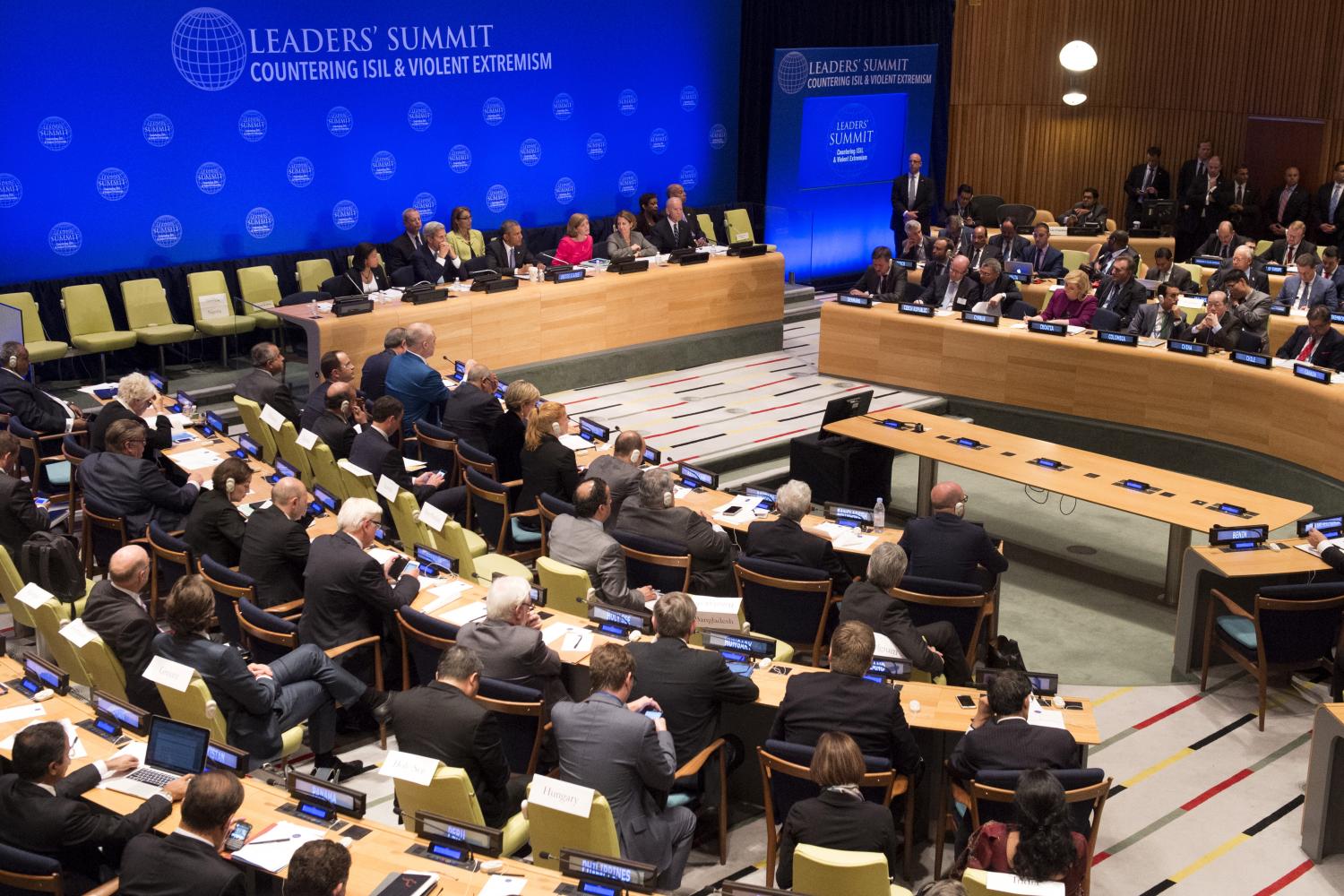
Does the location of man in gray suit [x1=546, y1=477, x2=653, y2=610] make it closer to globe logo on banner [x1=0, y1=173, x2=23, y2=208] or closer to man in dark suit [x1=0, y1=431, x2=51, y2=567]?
man in dark suit [x1=0, y1=431, x2=51, y2=567]

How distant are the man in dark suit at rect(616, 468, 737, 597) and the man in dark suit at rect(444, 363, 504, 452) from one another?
6.36 ft

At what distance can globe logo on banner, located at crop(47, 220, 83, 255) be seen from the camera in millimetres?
12172

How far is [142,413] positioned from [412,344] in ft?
6.45

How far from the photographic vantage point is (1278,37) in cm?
1709

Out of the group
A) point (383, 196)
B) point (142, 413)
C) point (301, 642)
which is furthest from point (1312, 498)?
point (383, 196)

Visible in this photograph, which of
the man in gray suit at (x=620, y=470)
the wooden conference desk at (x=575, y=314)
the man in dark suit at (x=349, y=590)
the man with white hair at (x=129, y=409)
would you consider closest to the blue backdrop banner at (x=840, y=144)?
the wooden conference desk at (x=575, y=314)

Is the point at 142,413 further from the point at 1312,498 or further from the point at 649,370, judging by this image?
the point at 1312,498

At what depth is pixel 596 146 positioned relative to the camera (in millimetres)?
15898

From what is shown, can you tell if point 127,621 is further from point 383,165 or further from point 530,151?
point 530,151

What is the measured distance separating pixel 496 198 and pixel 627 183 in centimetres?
186

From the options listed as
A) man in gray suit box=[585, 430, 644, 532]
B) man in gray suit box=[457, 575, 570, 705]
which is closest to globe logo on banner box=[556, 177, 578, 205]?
man in gray suit box=[585, 430, 644, 532]

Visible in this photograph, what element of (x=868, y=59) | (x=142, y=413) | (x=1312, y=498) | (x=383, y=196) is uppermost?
(x=868, y=59)

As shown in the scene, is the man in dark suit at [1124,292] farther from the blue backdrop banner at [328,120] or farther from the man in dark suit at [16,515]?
the man in dark suit at [16,515]

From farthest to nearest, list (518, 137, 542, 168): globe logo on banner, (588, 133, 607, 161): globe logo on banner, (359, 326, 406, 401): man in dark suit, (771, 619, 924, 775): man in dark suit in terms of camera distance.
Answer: (588, 133, 607, 161): globe logo on banner, (518, 137, 542, 168): globe logo on banner, (359, 326, 406, 401): man in dark suit, (771, 619, 924, 775): man in dark suit
